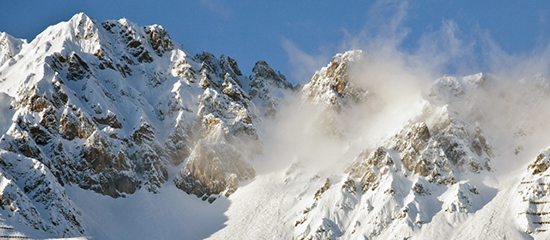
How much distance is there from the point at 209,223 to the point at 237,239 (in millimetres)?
15947

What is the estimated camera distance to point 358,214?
173 meters

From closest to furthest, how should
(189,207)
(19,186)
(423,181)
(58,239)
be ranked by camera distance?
(58,239) → (19,186) → (423,181) → (189,207)

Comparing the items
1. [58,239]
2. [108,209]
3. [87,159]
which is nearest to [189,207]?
[108,209]

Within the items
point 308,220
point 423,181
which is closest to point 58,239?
point 308,220

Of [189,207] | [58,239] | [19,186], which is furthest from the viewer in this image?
[189,207]

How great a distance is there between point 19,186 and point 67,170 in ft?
72.2

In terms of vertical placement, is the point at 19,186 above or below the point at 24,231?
above

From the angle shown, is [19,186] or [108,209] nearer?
[19,186]

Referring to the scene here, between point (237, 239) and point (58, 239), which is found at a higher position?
point (237, 239)

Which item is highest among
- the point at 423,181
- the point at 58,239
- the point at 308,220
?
the point at 423,181

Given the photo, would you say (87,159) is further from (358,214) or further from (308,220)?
(358,214)

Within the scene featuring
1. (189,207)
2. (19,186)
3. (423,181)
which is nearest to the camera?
(19,186)

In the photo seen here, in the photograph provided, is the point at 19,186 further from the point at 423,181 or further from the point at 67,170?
the point at 423,181

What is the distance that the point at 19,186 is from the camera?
550ft
